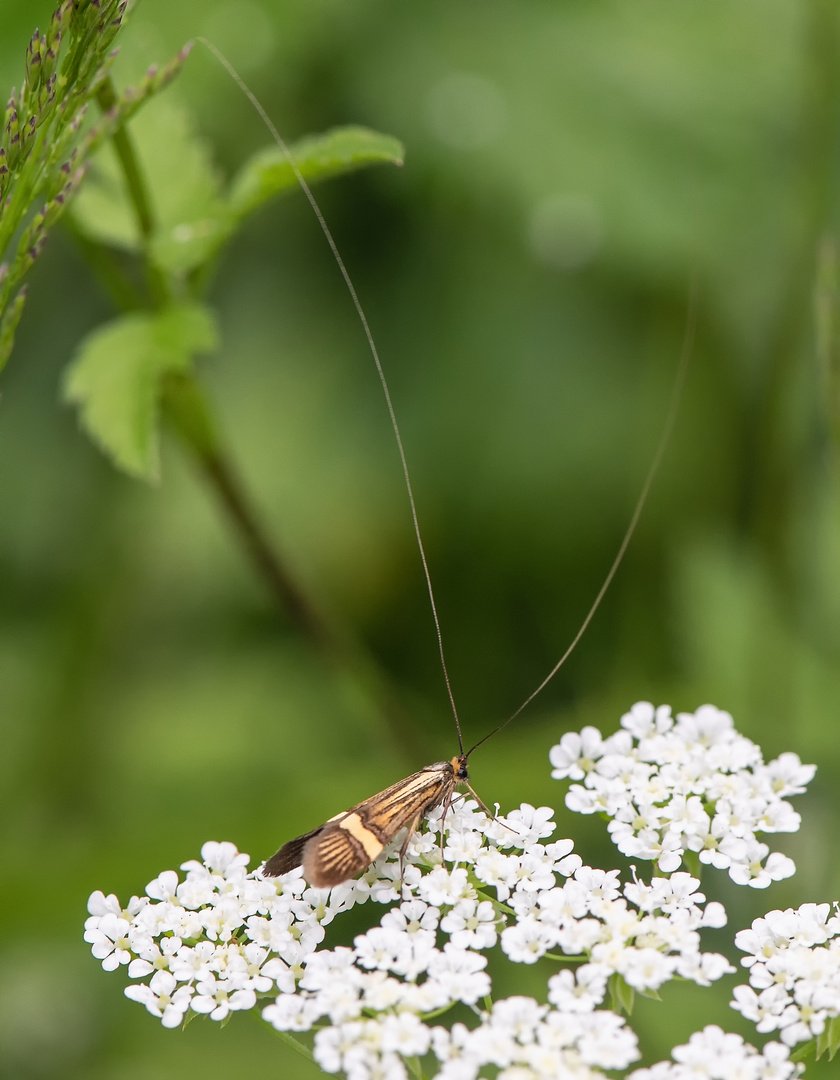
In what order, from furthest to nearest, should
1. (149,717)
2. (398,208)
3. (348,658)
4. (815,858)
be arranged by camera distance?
(398,208) < (149,717) < (348,658) < (815,858)

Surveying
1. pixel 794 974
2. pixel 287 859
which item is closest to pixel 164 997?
pixel 287 859

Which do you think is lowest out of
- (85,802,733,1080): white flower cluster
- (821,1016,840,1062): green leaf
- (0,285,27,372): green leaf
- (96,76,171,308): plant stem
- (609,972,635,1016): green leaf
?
(821,1016,840,1062): green leaf

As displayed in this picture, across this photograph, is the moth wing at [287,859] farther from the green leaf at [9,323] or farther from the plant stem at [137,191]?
the plant stem at [137,191]

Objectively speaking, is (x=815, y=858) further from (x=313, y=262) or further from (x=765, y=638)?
(x=313, y=262)

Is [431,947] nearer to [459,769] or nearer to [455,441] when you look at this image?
[459,769]

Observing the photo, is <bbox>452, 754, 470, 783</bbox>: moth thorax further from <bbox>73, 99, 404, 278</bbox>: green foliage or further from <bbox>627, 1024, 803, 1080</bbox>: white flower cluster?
<bbox>73, 99, 404, 278</bbox>: green foliage

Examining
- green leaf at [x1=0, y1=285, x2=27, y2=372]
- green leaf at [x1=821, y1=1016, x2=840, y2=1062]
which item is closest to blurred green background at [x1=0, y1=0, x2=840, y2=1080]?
green leaf at [x1=821, y1=1016, x2=840, y2=1062]

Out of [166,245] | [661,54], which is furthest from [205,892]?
[661,54]
